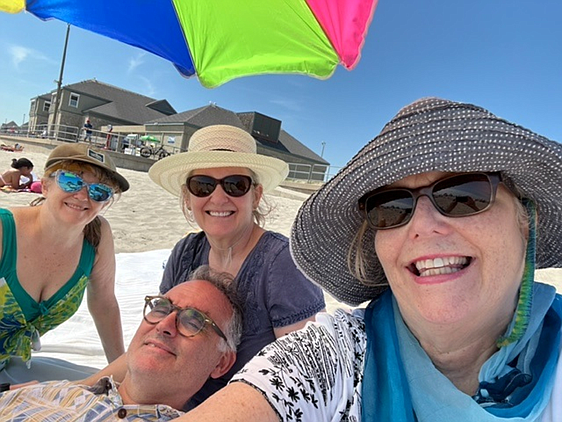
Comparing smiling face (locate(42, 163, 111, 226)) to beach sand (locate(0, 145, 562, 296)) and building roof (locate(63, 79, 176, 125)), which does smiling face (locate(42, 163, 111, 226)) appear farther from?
building roof (locate(63, 79, 176, 125))

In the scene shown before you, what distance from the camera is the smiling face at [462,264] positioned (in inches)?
45.0

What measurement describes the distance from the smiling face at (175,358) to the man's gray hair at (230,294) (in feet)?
0.13

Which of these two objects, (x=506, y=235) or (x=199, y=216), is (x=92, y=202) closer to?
(x=199, y=216)

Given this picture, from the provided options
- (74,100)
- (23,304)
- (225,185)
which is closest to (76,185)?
(23,304)

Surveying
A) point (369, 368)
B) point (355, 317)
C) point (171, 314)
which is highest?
point (355, 317)

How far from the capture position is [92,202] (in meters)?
2.46

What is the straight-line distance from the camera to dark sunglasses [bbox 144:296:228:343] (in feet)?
6.51

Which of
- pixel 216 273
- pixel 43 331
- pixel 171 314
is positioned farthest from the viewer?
pixel 43 331

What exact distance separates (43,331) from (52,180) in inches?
43.1

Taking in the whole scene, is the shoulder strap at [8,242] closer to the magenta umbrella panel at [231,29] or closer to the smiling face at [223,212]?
the smiling face at [223,212]

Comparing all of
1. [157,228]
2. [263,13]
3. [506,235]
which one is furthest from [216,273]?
[157,228]

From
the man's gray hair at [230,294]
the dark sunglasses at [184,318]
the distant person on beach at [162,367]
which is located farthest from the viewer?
the man's gray hair at [230,294]

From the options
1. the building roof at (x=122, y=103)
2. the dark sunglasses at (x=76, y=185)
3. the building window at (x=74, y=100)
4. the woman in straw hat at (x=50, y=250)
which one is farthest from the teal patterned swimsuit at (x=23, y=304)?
the building window at (x=74, y=100)

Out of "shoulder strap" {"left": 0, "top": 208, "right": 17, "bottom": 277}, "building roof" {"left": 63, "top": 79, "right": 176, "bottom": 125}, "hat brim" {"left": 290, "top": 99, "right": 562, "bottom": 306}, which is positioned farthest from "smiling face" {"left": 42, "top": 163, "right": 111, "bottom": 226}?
"building roof" {"left": 63, "top": 79, "right": 176, "bottom": 125}
